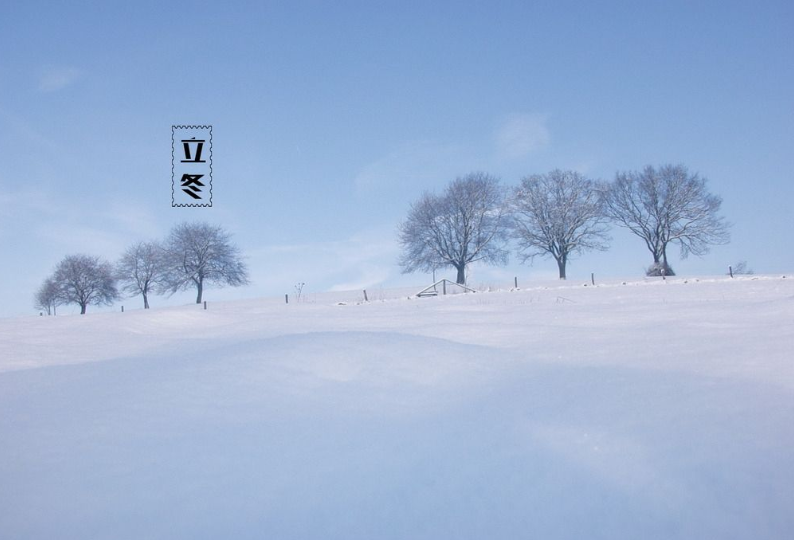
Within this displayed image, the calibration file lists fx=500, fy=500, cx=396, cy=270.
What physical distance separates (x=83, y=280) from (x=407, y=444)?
51.6 meters

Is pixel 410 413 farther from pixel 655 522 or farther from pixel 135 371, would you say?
pixel 135 371

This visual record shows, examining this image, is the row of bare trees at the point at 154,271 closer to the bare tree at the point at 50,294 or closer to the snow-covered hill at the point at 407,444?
the bare tree at the point at 50,294

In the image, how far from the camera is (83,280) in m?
45.6

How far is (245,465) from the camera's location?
253 cm

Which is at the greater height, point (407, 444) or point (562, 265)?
point (562, 265)

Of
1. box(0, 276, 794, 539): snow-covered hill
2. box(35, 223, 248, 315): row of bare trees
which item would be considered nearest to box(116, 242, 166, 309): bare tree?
box(35, 223, 248, 315): row of bare trees

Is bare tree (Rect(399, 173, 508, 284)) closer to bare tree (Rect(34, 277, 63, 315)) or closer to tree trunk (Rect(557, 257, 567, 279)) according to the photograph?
tree trunk (Rect(557, 257, 567, 279))

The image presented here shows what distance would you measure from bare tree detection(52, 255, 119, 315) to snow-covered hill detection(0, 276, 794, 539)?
4786cm

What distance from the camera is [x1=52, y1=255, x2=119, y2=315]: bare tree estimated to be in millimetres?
45219

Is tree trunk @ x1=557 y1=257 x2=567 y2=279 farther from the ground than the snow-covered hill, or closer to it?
farther from the ground

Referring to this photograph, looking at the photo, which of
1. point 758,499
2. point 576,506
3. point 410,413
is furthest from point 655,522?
point 410,413

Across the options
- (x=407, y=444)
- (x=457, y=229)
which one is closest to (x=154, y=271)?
(x=457, y=229)

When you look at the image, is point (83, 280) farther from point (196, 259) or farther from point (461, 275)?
point (461, 275)

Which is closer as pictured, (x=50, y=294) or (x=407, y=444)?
(x=407, y=444)
